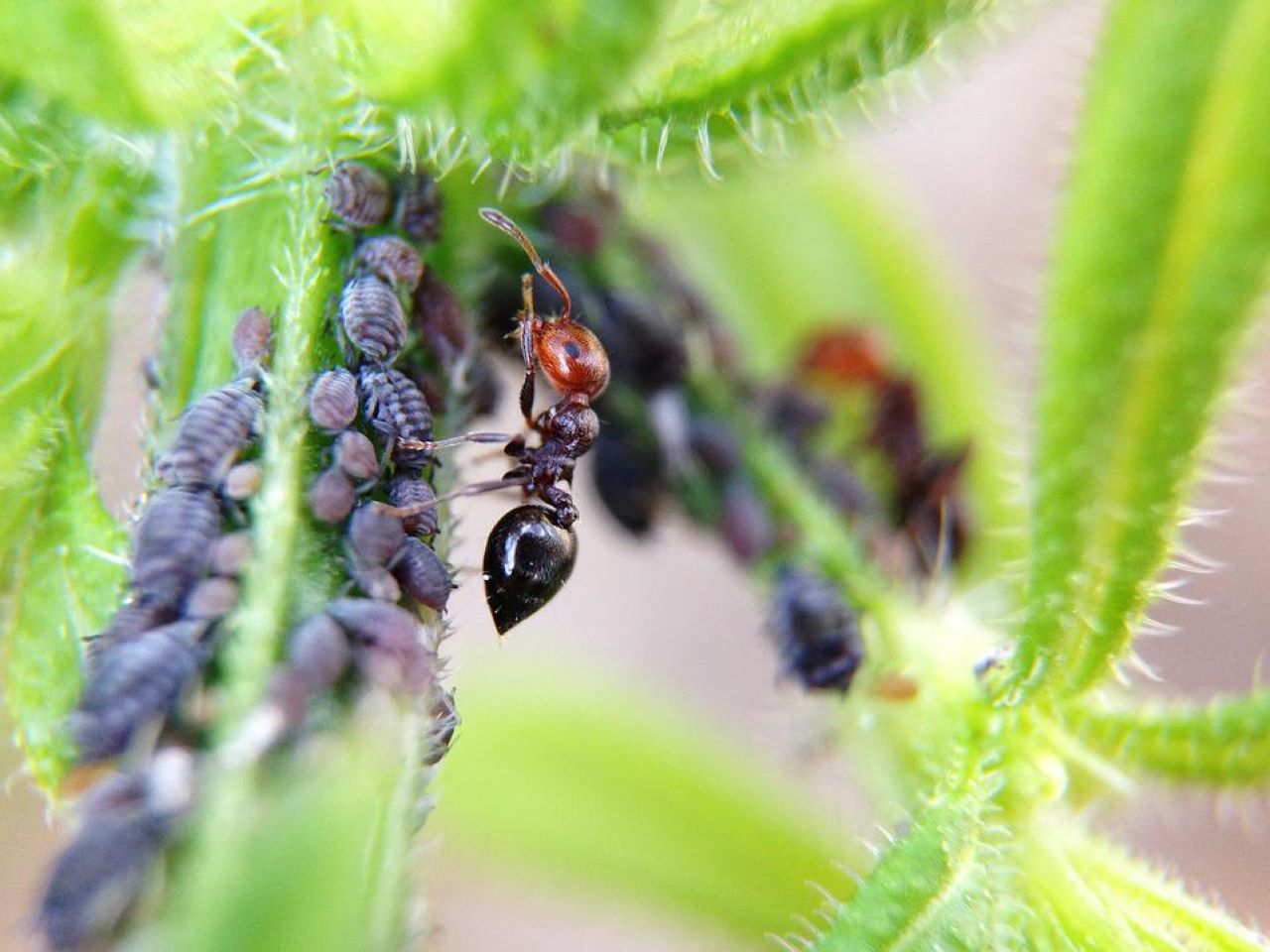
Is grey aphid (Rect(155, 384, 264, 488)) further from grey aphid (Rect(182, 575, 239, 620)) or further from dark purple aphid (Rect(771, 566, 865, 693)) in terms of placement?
dark purple aphid (Rect(771, 566, 865, 693))

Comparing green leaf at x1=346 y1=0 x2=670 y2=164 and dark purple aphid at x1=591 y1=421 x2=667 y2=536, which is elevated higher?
green leaf at x1=346 y1=0 x2=670 y2=164

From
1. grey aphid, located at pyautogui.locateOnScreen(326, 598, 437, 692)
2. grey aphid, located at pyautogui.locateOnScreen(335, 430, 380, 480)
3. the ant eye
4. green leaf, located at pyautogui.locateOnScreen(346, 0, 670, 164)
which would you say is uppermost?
green leaf, located at pyautogui.locateOnScreen(346, 0, 670, 164)

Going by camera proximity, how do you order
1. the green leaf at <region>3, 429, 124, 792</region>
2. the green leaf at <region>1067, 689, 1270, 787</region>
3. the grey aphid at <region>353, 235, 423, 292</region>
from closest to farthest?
1. the green leaf at <region>3, 429, 124, 792</region>
2. the grey aphid at <region>353, 235, 423, 292</region>
3. the green leaf at <region>1067, 689, 1270, 787</region>

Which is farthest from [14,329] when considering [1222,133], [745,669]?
[745,669]

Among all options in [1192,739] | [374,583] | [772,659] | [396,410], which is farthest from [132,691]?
[772,659]

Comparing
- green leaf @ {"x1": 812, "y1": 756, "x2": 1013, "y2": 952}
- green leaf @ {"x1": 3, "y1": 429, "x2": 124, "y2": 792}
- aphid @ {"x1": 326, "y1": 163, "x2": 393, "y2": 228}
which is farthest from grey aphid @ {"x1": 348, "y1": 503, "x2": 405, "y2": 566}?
green leaf @ {"x1": 812, "y1": 756, "x2": 1013, "y2": 952}

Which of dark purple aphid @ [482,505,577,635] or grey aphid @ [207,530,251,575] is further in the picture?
dark purple aphid @ [482,505,577,635]

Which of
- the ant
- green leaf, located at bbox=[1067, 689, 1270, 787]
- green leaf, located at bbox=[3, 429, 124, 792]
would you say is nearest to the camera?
green leaf, located at bbox=[3, 429, 124, 792]
